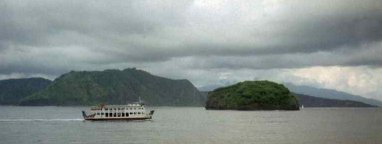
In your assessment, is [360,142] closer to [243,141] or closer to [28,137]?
[243,141]

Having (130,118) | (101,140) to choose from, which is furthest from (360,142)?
(130,118)

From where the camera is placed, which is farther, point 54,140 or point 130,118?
point 130,118


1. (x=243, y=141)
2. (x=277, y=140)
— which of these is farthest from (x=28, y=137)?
(x=277, y=140)

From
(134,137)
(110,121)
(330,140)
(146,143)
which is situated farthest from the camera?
(110,121)

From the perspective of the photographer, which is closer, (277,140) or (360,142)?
(360,142)

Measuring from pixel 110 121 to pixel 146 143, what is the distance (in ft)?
307

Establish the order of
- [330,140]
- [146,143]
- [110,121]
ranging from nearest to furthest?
[146,143] < [330,140] < [110,121]

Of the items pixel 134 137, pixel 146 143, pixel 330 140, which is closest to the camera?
pixel 146 143

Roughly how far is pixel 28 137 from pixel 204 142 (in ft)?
162

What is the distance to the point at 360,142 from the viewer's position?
357ft

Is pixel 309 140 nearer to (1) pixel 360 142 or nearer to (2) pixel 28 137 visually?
(1) pixel 360 142

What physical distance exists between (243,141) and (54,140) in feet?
150

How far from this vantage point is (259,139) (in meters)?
119

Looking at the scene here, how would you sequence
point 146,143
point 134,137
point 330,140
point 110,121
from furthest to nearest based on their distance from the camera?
point 110,121 < point 134,137 < point 330,140 < point 146,143
